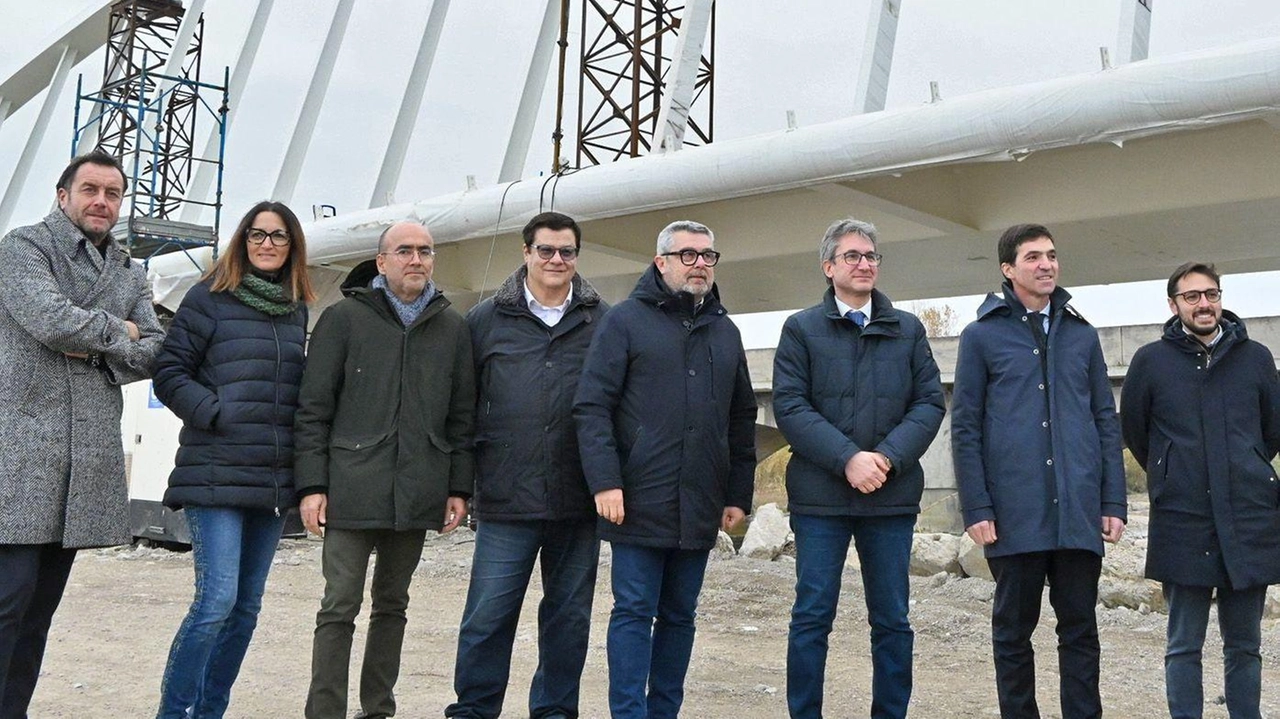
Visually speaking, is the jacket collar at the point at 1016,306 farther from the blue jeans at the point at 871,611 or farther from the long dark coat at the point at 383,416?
the long dark coat at the point at 383,416

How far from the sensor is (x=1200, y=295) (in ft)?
12.8

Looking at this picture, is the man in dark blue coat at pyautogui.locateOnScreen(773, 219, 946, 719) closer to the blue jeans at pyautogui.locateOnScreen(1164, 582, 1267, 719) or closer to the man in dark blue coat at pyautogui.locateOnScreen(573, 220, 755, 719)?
the man in dark blue coat at pyautogui.locateOnScreen(573, 220, 755, 719)

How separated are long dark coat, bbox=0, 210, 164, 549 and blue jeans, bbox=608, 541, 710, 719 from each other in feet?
4.97

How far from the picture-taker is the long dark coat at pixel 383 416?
3.74m

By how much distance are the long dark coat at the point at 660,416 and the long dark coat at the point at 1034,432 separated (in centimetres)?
76

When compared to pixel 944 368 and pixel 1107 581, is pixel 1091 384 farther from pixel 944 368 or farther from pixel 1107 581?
pixel 944 368

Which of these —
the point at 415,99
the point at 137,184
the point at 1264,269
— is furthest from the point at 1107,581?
the point at 137,184

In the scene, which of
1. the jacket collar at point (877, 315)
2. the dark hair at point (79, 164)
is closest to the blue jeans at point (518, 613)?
the jacket collar at point (877, 315)

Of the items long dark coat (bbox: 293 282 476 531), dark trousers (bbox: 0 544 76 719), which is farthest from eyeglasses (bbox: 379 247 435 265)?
dark trousers (bbox: 0 544 76 719)

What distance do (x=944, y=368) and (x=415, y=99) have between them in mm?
6648

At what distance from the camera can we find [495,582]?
3875 mm

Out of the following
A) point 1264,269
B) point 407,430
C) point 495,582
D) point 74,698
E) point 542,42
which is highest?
point 542,42

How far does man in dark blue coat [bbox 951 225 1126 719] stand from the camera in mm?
3666

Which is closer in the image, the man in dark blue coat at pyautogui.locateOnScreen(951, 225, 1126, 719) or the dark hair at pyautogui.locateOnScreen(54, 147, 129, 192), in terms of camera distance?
the dark hair at pyautogui.locateOnScreen(54, 147, 129, 192)
